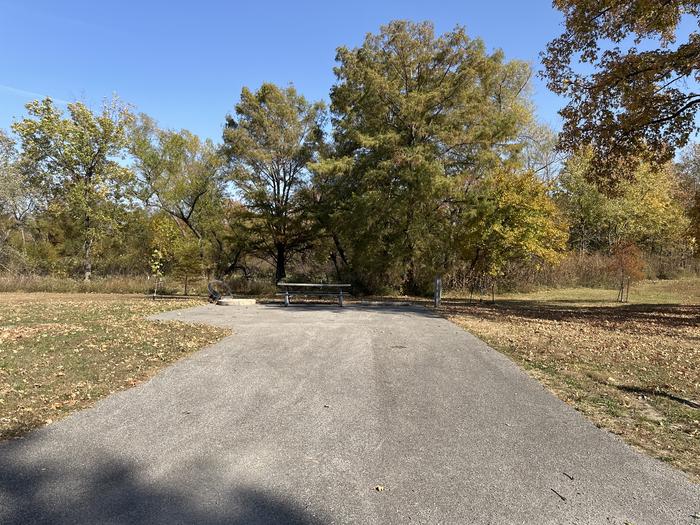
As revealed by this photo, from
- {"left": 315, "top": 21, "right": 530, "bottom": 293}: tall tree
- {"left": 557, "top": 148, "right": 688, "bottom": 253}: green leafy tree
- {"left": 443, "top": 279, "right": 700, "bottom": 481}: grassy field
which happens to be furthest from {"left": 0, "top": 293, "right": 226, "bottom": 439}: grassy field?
{"left": 557, "top": 148, "right": 688, "bottom": 253}: green leafy tree

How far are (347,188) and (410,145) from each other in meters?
3.45

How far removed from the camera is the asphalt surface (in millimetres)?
2871

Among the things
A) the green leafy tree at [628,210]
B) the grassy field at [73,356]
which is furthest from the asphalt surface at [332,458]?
the green leafy tree at [628,210]

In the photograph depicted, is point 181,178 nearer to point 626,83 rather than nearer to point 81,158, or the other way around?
point 81,158

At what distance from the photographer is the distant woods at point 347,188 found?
19281mm

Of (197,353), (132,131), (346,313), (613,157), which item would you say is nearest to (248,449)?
(197,353)

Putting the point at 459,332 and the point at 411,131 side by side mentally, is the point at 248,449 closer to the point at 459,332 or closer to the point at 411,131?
the point at 459,332

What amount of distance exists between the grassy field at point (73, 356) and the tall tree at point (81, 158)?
16.9 meters

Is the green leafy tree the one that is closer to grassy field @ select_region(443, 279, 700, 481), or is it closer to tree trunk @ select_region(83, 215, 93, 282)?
grassy field @ select_region(443, 279, 700, 481)

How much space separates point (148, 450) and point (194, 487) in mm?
831

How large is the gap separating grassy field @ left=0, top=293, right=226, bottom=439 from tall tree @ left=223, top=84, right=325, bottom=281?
509 inches

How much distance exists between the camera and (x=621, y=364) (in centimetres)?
758

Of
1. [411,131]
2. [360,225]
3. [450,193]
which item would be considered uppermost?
[411,131]

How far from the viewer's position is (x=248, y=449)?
3.77 m
